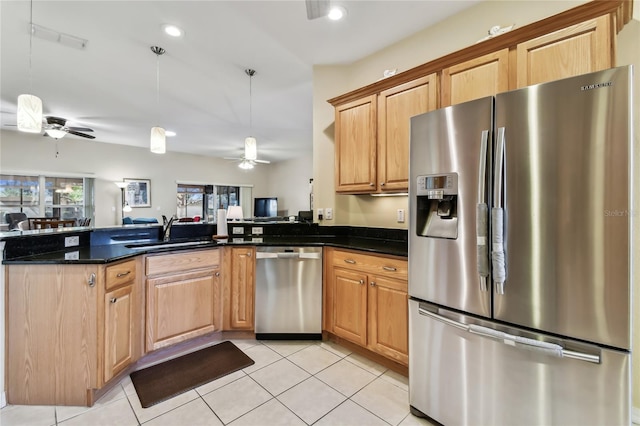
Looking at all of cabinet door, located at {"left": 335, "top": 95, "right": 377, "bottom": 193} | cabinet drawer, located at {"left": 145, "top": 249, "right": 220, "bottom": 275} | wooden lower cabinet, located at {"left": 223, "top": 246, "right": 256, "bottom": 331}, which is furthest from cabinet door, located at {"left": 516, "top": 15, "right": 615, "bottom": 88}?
cabinet drawer, located at {"left": 145, "top": 249, "right": 220, "bottom": 275}

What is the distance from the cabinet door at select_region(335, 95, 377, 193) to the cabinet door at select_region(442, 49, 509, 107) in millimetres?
653

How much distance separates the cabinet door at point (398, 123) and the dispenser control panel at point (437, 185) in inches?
26.8

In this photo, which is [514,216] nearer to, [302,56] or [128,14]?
[302,56]

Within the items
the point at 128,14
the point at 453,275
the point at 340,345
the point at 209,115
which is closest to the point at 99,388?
the point at 340,345

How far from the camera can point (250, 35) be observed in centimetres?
259

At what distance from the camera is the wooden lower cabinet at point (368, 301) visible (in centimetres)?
203

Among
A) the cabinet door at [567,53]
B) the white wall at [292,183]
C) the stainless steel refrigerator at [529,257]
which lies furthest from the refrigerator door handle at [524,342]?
the white wall at [292,183]

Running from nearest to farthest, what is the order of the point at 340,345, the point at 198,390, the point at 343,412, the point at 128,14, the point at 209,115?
1. the point at 343,412
2. the point at 198,390
3. the point at 128,14
4. the point at 340,345
5. the point at 209,115

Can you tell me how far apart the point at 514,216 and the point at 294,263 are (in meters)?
1.78

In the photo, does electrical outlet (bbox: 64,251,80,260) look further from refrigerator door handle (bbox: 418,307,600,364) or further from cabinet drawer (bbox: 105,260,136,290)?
refrigerator door handle (bbox: 418,307,600,364)


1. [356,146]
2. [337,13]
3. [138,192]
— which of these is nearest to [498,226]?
[356,146]

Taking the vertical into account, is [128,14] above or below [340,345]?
above

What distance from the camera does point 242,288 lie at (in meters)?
2.63

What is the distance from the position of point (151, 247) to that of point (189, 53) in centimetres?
204
